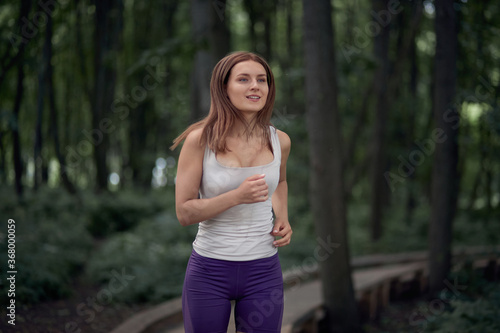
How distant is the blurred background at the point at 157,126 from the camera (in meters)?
6.99

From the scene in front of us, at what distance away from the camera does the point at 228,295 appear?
2.32 m

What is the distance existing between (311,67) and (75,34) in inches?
403

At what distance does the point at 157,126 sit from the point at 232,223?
1976 cm

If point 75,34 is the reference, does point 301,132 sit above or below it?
below

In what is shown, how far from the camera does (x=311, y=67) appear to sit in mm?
5461

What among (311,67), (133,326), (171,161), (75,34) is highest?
(75,34)

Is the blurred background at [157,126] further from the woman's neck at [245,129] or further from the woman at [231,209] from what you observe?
the woman's neck at [245,129]

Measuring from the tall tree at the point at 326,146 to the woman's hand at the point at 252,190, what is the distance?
11.1 ft

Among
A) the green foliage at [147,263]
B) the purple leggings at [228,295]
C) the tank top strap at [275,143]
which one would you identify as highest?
the tank top strap at [275,143]

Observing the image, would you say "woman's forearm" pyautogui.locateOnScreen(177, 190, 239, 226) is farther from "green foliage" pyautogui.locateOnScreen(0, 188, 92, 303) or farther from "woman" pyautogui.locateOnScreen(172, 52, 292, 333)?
"green foliage" pyautogui.locateOnScreen(0, 188, 92, 303)

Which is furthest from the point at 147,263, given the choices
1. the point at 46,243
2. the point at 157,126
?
the point at 157,126

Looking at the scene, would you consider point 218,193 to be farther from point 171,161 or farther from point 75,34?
point 171,161

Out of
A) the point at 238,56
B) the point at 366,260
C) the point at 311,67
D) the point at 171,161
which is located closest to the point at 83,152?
the point at 171,161

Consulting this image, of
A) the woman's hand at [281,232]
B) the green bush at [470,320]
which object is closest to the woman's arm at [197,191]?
the woman's hand at [281,232]
